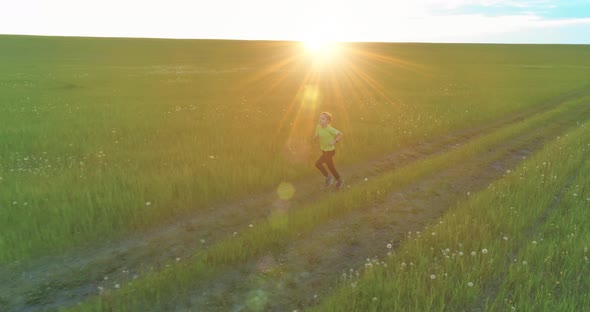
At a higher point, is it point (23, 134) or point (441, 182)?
point (23, 134)

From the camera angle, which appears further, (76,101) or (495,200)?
(76,101)

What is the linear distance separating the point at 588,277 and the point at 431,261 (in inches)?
77.1

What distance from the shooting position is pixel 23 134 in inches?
448

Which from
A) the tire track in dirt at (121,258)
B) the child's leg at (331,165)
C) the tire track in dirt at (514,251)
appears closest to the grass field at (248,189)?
the tire track in dirt at (514,251)

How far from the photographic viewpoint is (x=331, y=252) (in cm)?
543

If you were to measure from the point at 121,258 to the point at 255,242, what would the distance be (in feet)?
7.06

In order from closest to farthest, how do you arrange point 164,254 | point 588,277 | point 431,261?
point 588,277
point 431,261
point 164,254

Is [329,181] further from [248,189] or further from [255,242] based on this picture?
[255,242]

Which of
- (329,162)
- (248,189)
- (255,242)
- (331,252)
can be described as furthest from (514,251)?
(248,189)

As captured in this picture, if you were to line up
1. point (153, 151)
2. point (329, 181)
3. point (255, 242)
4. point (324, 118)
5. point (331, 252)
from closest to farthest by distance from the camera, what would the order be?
point (331, 252)
point (255, 242)
point (324, 118)
point (329, 181)
point (153, 151)

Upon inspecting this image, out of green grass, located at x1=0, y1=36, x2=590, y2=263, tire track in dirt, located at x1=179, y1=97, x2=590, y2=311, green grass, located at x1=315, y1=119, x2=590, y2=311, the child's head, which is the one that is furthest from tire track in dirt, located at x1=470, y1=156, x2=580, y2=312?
green grass, located at x1=0, y1=36, x2=590, y2=263

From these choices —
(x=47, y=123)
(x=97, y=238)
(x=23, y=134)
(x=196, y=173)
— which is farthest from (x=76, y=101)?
(x=97, y=238)

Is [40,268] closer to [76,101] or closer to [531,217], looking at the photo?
[531,217]

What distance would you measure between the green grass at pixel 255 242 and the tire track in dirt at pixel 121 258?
350 mm
